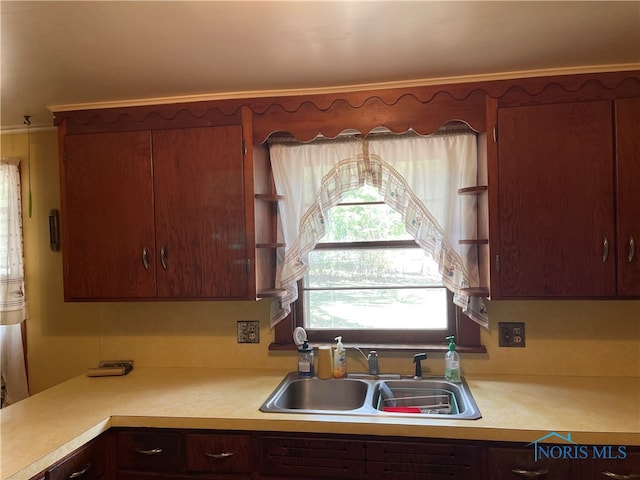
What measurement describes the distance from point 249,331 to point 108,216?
895 millimetres

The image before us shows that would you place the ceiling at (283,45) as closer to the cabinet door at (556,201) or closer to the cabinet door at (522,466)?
the cabinet door at (556,201)

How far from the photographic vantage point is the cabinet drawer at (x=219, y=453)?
5.28 feet

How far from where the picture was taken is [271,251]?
2.21 metres

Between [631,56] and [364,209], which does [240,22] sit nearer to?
[364,209]

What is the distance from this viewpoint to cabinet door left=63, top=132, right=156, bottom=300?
78.0 inches

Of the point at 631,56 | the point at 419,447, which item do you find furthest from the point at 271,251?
the point at 631,56

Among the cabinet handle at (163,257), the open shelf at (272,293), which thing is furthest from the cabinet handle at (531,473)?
the cabinet handle at (163,257)

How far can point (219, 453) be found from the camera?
162cm

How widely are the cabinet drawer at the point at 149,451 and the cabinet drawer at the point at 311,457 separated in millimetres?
354

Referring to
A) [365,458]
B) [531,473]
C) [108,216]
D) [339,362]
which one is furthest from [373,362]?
[108,216]

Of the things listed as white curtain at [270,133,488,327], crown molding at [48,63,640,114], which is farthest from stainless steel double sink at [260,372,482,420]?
crown molding at [48,63,640,114]

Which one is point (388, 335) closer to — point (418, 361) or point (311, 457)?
point (418, 361)

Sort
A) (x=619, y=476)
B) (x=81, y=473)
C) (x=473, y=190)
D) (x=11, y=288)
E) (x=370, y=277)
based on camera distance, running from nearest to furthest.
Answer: (x=619, y=476)
(x=81, y=473)
(x=473, y=190)
(x=370, y=277)
(x=11, y=288)

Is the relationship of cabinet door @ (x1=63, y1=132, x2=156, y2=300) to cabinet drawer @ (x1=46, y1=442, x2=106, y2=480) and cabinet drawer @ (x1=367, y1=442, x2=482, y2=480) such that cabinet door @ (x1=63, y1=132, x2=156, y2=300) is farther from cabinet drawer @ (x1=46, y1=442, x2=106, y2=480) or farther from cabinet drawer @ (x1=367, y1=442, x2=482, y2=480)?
cabinet drawer @ (x1=367, y1=442, x2=482, y2=480)
